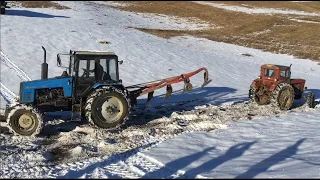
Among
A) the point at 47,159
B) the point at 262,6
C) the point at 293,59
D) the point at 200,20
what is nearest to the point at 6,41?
the point at 47,159

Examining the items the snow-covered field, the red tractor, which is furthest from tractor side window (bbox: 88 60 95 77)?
the red tractor

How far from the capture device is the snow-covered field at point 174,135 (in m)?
7.93

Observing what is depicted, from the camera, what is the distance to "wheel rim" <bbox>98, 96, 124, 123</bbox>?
1078 centimetres

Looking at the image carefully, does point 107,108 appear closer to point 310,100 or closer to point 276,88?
point 276,88

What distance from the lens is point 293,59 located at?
2552 centimetres

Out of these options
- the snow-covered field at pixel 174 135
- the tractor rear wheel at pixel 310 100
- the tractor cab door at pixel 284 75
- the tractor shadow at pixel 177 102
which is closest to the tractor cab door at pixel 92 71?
the snow-covered field at pixel 174 135

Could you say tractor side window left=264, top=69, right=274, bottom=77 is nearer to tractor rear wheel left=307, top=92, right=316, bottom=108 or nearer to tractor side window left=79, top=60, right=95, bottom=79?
tractor rear wheel left=307, top=92, right=316, bottom=108

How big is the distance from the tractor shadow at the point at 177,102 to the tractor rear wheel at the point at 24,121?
2450mm

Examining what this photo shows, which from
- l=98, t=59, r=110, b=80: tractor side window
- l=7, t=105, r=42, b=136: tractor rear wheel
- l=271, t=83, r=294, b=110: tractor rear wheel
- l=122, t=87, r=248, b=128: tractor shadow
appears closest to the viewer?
l=7, t=105, r=42, b=136: tractor rear wheel

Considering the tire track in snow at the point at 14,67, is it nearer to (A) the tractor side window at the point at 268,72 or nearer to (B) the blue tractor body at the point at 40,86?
(B) the blue tractor body at the point at 40,86

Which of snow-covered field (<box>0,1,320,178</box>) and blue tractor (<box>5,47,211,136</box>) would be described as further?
blue tractor (<box>5,47,211,136</box>)

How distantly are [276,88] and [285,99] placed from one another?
495 millimetres

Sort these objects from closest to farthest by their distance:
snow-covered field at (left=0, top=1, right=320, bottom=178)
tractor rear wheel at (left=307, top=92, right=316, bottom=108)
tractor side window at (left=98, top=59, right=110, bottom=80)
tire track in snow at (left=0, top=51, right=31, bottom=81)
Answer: snow-covered field at (left=0, top=1, right=320, bottom=178) < tractor side window at (left=98, top=59, right=110, bottom=80) < tractor rear wheel at (left=307, top=92, right=316, bottom=108) < tire track in snow at (left=0, top=51, right=31, bottom=81)

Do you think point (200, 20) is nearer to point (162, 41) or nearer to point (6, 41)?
point (162, 41)
